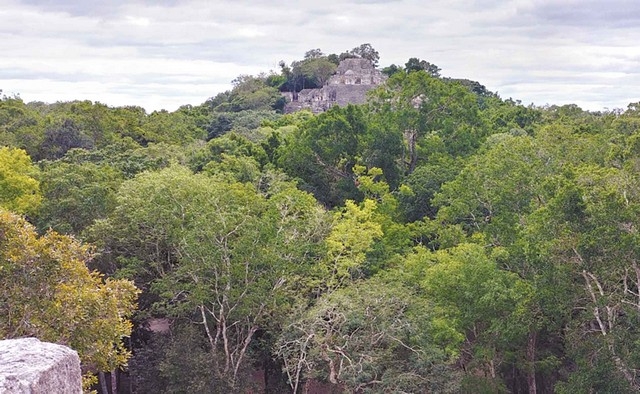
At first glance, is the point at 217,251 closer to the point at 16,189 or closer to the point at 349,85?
the point at 16,189

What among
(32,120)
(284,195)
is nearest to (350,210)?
(284,195)

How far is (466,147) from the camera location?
86.9 feet

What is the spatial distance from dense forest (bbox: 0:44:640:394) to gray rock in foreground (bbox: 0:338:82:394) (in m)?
5.98

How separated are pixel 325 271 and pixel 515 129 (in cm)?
2065

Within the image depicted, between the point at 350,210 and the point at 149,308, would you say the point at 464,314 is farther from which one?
the point at 149,308

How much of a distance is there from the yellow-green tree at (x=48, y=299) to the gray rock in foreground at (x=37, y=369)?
→ 5853 mm

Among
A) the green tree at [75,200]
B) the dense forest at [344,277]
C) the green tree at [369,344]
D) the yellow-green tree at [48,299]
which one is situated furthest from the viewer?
the green tree at [75,200]

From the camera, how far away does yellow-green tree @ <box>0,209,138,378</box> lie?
10336 millimetres

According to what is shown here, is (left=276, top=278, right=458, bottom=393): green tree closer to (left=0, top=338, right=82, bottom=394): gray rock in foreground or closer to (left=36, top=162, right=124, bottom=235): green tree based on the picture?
(left=36, top=162, right=124, bottom=235): green tree

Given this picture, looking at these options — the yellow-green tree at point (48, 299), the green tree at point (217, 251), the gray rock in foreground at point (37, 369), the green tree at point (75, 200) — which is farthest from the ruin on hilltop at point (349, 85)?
the gray rock in foreground at point (37, 369)

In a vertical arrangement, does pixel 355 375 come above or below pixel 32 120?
below

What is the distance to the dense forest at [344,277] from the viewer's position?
12469 mm

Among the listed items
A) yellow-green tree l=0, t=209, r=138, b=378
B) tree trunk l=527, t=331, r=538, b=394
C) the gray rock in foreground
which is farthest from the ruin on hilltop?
the gray rock in foreground

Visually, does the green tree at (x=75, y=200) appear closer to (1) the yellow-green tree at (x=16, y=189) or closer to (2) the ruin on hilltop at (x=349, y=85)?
(1) the yellow-green tree at (x=16, y=189)
